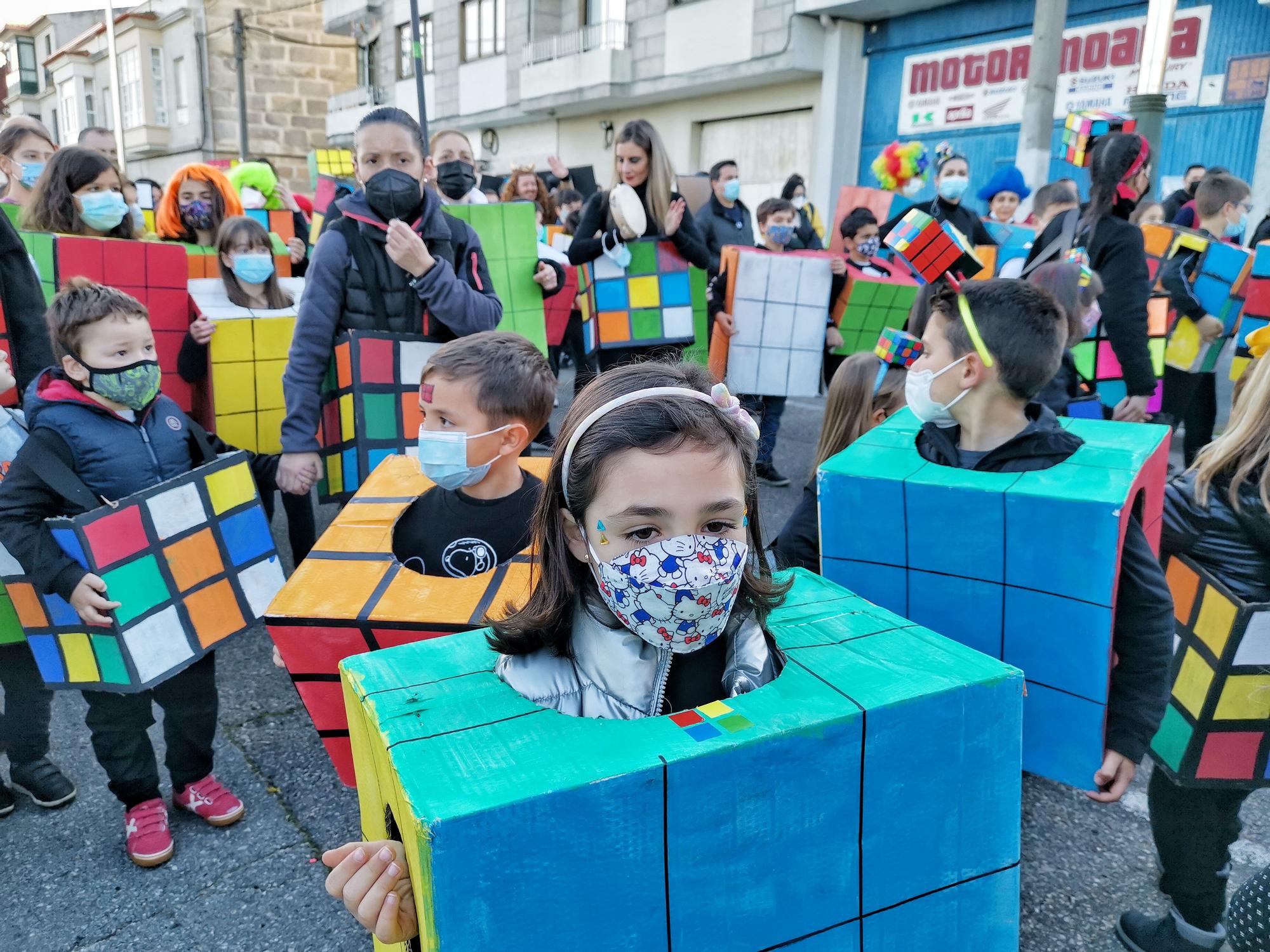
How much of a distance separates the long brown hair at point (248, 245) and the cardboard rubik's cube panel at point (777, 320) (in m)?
2.23

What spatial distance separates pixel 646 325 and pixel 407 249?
6.59ft

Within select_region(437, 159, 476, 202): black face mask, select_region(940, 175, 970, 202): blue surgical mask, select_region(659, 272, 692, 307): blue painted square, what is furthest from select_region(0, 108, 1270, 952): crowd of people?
select_region(940, 175, 970, 202): blue surgical mask

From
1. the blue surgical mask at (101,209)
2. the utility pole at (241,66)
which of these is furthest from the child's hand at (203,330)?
the utility pole at (241,66)

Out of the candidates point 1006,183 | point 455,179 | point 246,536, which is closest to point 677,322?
point 455,179

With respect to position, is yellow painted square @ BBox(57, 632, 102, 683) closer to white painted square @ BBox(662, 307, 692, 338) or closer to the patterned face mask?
the patterned face mask

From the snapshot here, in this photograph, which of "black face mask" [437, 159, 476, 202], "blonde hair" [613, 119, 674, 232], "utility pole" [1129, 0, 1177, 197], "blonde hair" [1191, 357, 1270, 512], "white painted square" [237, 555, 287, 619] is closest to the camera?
"blonde hair" [1191, 357, 1270, 512]

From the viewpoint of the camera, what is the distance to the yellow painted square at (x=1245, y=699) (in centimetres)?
170

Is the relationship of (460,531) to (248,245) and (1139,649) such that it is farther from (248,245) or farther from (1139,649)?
(248,245)

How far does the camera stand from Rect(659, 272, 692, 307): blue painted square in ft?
14.9

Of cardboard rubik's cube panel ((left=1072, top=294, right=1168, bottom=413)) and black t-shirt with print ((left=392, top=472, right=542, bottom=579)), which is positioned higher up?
cardboard rubik's cube panel ((left=1072, top=294, right=1168, bottom=413))

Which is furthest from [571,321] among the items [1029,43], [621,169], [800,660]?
[1029,43]

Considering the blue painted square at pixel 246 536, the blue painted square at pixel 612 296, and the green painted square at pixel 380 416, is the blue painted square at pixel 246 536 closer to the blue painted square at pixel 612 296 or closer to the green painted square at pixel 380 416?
the green painted square at pixel 380 416

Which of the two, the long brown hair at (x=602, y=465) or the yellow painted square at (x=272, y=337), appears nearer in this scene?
the long brown hair at (x=602, y=465)

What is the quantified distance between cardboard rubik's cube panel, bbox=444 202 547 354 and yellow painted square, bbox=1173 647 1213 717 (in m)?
2.65
